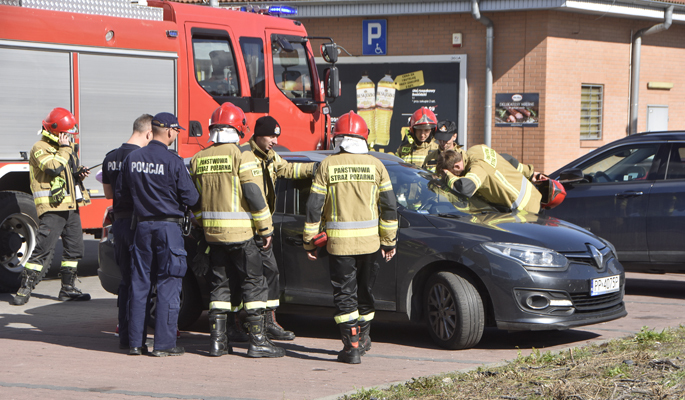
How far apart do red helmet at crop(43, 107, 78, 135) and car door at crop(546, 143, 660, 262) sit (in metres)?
5.13

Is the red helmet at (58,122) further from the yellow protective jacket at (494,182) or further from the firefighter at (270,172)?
the yellow protective jacket at (494,182)

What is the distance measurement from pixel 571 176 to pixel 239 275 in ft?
13.7

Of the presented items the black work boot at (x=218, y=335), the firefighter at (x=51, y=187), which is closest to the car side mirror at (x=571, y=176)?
the black work boot at (x=218, y=335)

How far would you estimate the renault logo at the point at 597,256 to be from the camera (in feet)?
21.2

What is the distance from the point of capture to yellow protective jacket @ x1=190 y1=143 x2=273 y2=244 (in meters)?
6.18

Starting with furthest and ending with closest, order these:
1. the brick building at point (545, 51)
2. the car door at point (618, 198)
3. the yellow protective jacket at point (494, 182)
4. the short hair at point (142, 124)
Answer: the brick building at point (545, 51) < the car door at point (618, 198) < the yellow protective jacket at point (494, 182) < the short hair at point (142, 124)

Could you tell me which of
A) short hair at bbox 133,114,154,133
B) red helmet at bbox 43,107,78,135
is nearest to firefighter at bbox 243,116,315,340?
short hair at bbox 133,114,154,133

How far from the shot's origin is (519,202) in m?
7.49

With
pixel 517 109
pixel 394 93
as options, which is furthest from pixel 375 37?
pixel 517 109

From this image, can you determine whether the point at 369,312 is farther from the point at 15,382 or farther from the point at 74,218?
the point at 74,218

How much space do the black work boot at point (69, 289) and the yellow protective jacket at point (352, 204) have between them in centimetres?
374

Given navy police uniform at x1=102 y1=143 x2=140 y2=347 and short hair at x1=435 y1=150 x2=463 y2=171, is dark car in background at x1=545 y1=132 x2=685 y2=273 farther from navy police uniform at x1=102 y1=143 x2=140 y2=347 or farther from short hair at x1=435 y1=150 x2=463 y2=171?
navy police uniform at x1=102 y1=143 x2=140 y2=347

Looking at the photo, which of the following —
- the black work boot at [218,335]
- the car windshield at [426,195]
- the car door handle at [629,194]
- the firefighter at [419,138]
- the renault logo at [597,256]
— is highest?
the firefighter at [419,138]

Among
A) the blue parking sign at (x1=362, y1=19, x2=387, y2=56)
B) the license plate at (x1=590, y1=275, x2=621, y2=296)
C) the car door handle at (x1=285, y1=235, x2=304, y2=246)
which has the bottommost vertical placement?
the license plate at (x1=590, y1=275, x2=621, y2=296)
